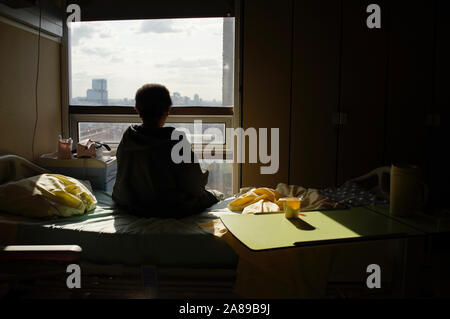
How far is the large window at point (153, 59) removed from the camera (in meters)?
3.44

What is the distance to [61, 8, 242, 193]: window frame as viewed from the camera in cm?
338

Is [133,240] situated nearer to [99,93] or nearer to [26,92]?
[26,92]

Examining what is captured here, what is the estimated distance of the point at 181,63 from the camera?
3459 mm

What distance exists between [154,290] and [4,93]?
5.60 ft

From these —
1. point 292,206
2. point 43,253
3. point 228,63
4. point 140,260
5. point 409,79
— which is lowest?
point 140,260

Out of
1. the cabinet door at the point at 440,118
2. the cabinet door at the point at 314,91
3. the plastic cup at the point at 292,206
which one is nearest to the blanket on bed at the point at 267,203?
the plastic cup at the point at 292,206

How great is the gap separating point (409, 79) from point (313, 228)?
2.30m

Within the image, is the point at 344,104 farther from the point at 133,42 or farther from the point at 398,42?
the point at 133,42

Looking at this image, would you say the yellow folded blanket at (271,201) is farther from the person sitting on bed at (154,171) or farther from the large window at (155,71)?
the large window at (155,71)

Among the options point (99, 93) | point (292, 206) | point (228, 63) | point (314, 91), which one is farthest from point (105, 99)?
point (292, 206)

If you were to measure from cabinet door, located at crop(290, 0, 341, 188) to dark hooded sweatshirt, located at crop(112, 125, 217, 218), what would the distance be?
4.50 feet

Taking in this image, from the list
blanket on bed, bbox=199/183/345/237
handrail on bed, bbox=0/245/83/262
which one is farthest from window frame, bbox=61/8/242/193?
handrail on bed, bbox=0/245/83/262

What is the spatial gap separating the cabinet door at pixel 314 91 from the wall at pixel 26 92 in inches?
79.8

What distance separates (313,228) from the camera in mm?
1551
